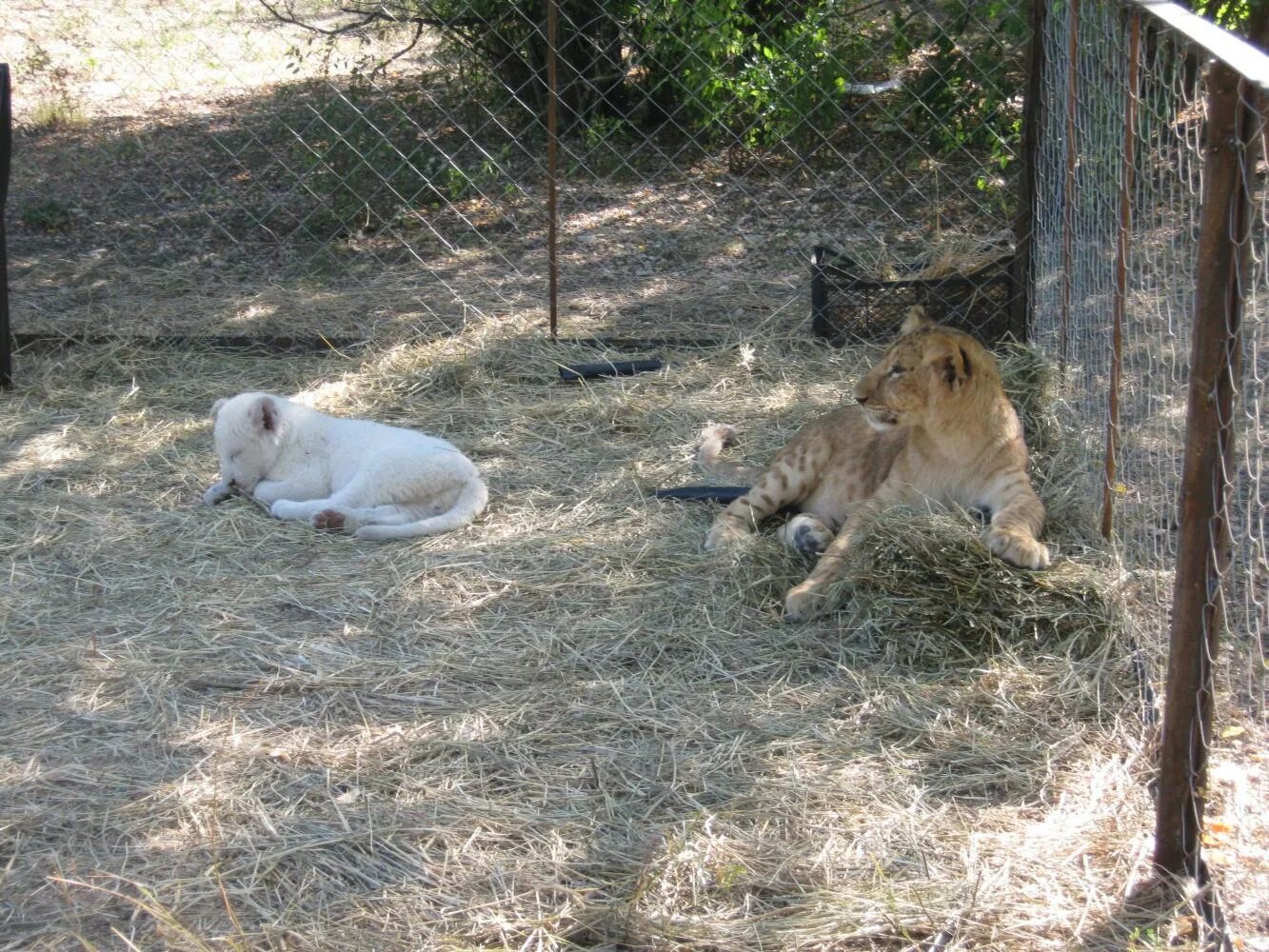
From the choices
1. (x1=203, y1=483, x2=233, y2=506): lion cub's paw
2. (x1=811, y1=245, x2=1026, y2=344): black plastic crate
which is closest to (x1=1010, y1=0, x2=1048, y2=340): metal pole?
(x1=811, y1=245, x2=1026, y2=344): black plastic crate

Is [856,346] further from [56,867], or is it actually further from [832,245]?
[56,867]

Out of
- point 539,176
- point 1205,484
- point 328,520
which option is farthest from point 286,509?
point 539,176

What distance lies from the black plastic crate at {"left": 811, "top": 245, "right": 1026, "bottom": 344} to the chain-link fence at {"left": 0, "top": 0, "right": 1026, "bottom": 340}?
0.20 meters

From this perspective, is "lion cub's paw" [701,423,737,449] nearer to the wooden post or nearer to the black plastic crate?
the black plastic crate

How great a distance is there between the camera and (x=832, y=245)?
8.33 metres

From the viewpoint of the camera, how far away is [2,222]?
657cm

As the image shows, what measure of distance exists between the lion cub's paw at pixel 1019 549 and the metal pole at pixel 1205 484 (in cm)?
134

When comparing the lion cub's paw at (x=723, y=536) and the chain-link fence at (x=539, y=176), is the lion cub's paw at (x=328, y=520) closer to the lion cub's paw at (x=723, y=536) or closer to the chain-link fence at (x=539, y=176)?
the lion cub's paw at (x=723, y=536)

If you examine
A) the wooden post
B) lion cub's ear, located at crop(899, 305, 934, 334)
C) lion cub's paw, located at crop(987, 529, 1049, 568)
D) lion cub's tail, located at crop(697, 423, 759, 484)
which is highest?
A: the wooden post

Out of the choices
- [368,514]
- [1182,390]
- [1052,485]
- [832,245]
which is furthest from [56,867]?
[832,245]

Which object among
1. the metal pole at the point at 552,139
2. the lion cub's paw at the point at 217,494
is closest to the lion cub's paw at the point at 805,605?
the lion cub's paw at the point at 217,494

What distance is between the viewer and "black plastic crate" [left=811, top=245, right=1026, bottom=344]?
6.86 m

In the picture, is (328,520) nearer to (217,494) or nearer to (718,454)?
(217,494)

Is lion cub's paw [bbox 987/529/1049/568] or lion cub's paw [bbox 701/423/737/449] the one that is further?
lion cub's paw [bbox 701/423/737/449]
